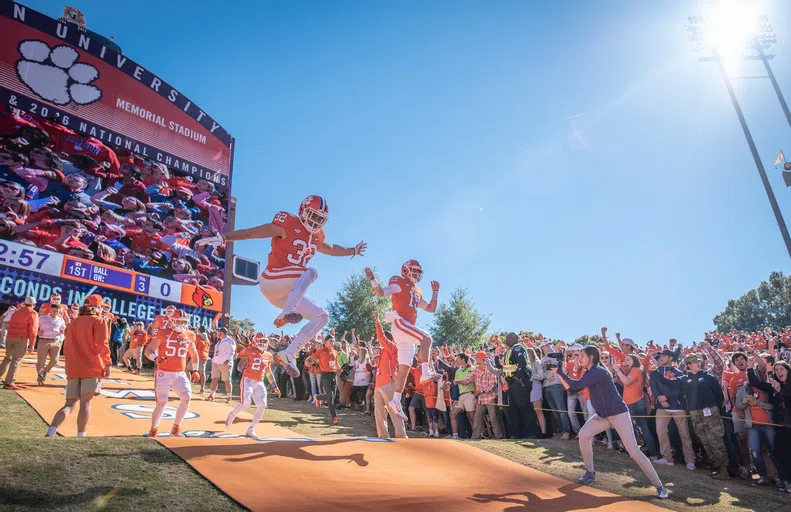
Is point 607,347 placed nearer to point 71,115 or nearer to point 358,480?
point 358,480

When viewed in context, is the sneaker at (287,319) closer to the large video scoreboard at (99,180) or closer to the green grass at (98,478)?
the green grass at (98,478)

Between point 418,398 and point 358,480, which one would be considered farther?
point 418,398

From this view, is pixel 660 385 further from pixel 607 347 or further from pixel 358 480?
pixel 358 480

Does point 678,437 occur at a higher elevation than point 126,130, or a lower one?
lower

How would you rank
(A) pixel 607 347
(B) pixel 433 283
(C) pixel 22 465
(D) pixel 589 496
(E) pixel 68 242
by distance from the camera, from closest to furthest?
(C) pixel 22 465, (D) pixel 589 496, (B) pixel 433 283, (A) pixel 607 347, (E) pixel 68 242

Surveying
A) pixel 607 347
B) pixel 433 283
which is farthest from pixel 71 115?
pixel 607 347

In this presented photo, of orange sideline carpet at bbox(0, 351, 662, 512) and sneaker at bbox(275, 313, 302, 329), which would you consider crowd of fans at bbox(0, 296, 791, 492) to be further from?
sneaker at bbox(275, 313, 302, 329)

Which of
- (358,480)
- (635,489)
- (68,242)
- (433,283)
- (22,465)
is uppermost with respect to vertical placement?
(68,242)

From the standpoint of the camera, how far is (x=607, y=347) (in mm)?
13703

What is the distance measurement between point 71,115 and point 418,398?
2514cm

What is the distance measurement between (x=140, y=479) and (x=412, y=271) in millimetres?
5306

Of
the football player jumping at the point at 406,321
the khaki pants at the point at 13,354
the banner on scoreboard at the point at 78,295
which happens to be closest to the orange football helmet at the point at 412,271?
the football player jumping at the point at 406,321

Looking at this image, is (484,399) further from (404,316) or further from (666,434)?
(404,316)

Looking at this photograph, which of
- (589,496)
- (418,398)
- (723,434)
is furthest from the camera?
(418,398)
